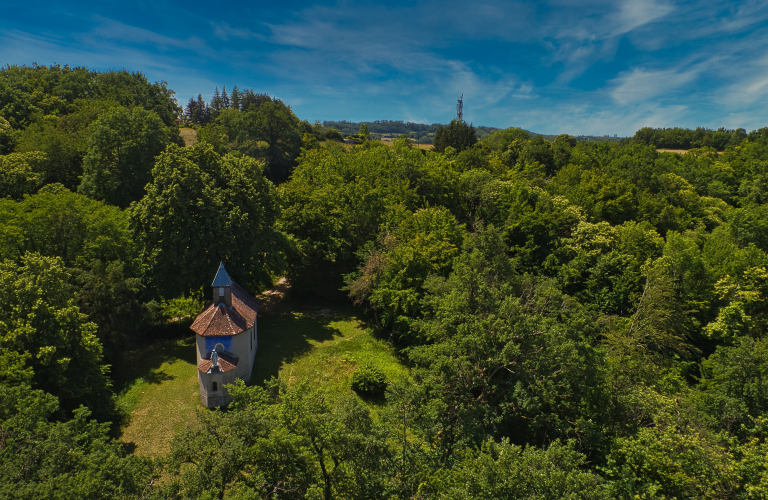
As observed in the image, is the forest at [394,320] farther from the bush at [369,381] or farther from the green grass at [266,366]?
the green grass at [266,366]

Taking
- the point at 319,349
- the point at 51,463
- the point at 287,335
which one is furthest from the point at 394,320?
the point at 51,463

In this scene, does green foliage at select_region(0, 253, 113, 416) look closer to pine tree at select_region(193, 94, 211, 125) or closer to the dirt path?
the dirt path

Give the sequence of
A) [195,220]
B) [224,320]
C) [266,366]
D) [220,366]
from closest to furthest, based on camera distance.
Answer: [220,366]
[224,320]
[266,366]
[195,220]

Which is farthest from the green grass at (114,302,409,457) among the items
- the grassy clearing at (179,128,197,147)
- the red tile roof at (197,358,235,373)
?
the grassy clearing at (179,128,197,147)

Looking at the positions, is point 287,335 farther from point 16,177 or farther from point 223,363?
point 16,177

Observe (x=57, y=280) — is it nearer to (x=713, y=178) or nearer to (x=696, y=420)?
(x=696, y=420)

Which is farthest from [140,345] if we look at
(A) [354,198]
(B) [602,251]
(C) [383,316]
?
(B) [602,251]
